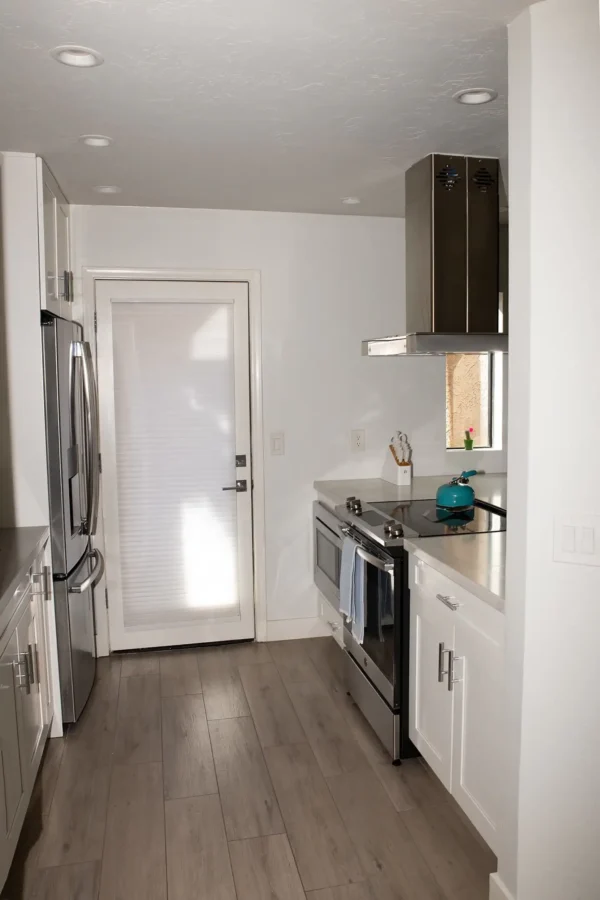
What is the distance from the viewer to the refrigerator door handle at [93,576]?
3320mm

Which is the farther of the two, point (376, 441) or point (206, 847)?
point (376, 441)

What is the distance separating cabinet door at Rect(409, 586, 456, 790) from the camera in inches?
96.0

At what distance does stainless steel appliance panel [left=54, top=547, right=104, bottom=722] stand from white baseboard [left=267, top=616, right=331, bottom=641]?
104 centimetres

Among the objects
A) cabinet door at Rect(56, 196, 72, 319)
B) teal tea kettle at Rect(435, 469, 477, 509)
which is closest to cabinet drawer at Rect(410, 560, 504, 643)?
teal tea kettle at Rect(435, 469, 477, 509)

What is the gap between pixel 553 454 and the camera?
6.11 ft

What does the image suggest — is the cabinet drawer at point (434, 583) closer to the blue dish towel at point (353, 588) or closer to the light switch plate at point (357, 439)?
the blue dish towel at point (353, 588)

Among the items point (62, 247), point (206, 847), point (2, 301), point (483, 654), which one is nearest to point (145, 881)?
point (206, 847)

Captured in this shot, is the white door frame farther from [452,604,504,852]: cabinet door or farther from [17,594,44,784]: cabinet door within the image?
[452,604,504,852]: cabinet door

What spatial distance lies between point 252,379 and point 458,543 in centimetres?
176

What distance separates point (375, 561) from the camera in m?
2.91

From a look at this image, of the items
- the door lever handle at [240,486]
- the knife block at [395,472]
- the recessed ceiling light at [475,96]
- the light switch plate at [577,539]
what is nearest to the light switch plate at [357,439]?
the knife block at [395,472]

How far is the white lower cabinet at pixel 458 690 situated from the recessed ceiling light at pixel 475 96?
5.16 ft

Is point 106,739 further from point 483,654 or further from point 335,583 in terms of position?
point 483,654

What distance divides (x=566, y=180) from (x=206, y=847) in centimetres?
226
